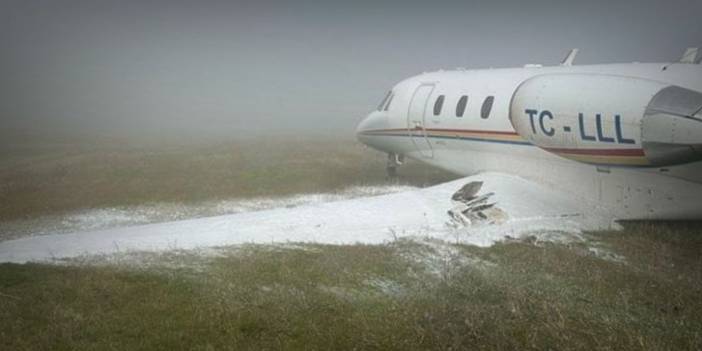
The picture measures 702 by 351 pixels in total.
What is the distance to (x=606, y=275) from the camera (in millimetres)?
6996

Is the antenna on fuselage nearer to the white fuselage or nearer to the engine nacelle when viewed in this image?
the white fuselage

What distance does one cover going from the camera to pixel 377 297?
620cm

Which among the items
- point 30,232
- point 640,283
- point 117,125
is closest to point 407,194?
point 640,283

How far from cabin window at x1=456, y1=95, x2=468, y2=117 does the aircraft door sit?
1.33 m

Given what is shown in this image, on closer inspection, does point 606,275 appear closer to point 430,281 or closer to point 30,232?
point 430,281

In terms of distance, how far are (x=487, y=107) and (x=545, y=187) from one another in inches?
96.1

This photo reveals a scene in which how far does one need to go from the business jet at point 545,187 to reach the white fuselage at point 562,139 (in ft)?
0.08

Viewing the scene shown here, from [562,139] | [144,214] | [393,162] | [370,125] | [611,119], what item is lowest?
[144,214]

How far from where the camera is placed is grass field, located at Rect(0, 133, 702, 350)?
4996mm

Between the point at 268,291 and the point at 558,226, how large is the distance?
5482mm

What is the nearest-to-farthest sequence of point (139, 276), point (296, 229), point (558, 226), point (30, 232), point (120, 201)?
point (139, 276)
point (296, 229)
point (558, 226)
point (30, 232)
point (120, 201)

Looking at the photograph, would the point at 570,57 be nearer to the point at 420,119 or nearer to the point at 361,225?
the point at 420,119

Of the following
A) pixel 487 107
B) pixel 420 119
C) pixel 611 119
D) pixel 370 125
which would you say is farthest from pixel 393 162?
pixel 611 119

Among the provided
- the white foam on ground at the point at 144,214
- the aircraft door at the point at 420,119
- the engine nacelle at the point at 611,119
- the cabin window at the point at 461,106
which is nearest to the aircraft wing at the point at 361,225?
the engine nacelle at the point at 611,119
